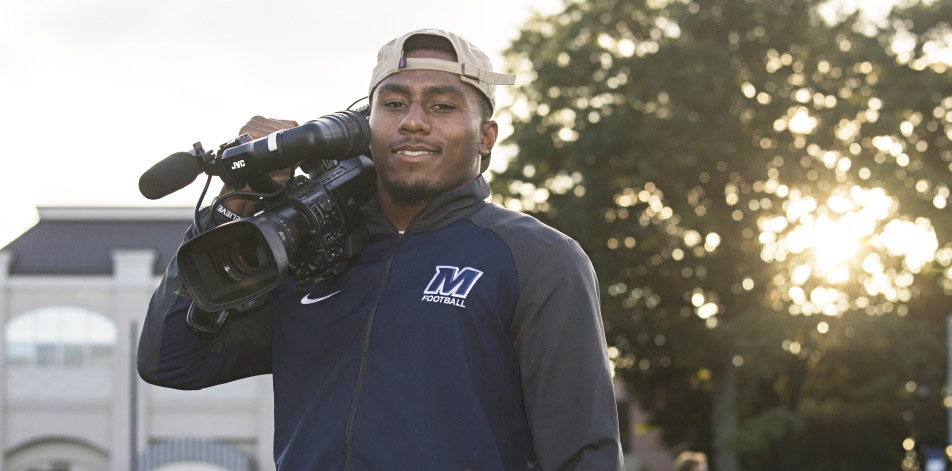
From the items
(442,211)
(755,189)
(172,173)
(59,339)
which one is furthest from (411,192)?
(59,339)

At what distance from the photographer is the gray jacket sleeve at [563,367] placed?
101 inches

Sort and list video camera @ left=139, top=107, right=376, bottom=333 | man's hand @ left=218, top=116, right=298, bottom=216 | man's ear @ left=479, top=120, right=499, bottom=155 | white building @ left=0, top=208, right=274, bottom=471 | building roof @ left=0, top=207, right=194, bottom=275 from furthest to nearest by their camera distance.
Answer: building roof @ left=0, top=207, right=194, bottom=275
white building @ left=0, top=208, right=274, bottom=471
man's ear @ left=479, top=120, right=499, bottom=155
man's hand @ left=218, top=116, right=298, bottom=216
video camera @ left=139, top=107, right=376, bottom=333

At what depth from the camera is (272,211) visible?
8.91 feet

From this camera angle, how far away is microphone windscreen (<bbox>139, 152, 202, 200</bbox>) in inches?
112

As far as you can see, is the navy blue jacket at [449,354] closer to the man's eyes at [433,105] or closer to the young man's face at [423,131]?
the young man's face at [423,131]

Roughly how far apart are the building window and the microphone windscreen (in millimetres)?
31403

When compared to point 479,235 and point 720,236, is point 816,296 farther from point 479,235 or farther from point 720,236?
point 479,235

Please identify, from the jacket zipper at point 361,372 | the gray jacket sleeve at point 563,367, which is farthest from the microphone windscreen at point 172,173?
the gray jacket sleeve at point 563,367

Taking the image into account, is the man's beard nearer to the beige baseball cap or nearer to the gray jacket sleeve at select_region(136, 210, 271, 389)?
the beige baseball cap

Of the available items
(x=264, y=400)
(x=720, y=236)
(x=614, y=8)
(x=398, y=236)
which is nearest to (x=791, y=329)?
(x=720, y=236)

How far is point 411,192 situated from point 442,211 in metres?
0.09

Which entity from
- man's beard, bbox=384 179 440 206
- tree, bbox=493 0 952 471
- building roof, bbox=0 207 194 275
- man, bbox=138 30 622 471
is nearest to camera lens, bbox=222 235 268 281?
man, bbox=138 30 622 471

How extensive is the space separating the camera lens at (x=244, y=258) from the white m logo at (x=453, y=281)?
0.40 metres

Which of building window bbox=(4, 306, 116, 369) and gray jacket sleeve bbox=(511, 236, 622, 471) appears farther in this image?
building window bbox=(4, 306, 116, 369)
